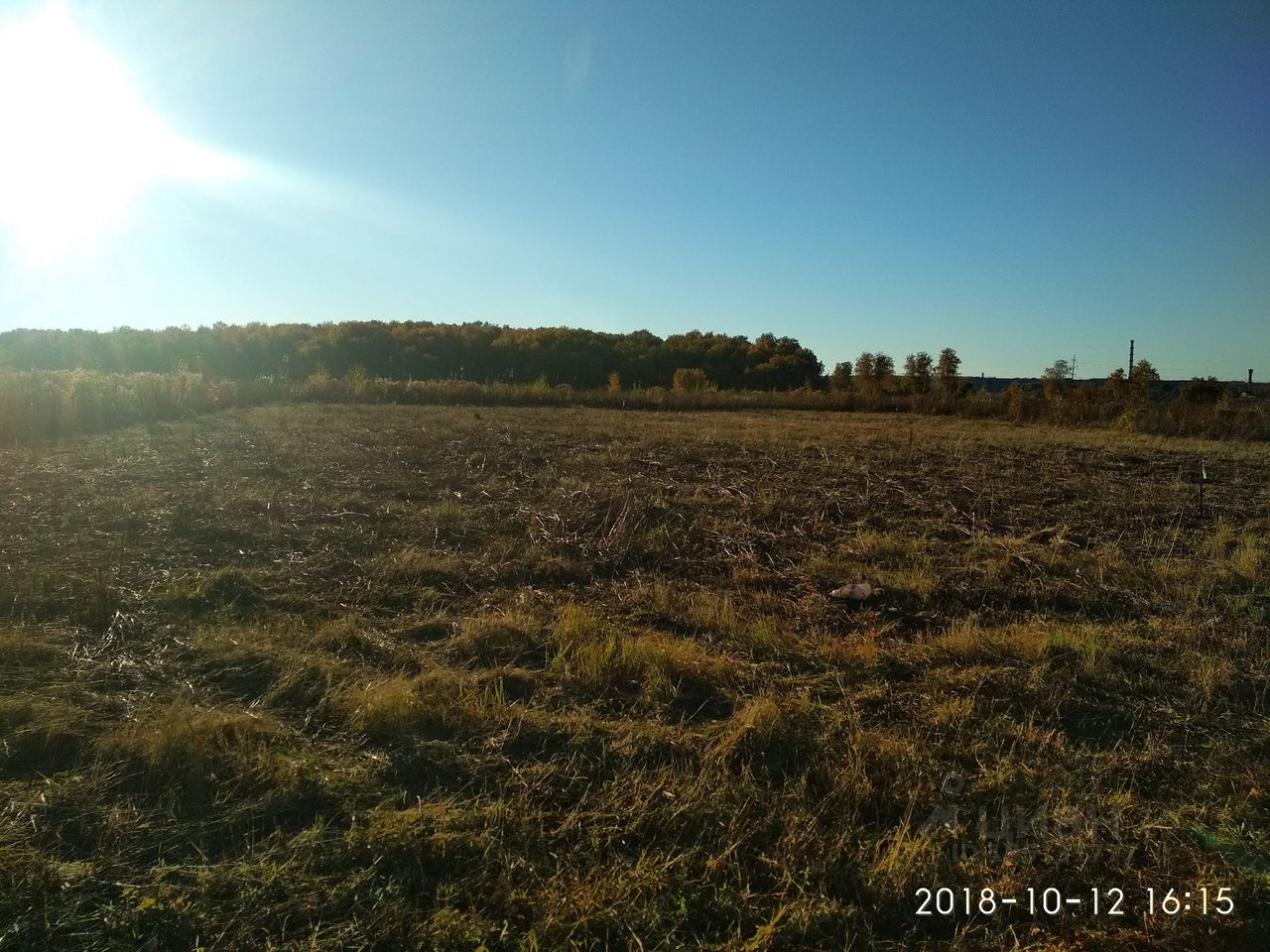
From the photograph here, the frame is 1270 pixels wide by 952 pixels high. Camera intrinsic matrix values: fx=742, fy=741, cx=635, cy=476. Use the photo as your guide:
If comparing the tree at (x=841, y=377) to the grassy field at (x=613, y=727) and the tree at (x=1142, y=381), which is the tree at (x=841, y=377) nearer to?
the tree at (x=1142, y=381)

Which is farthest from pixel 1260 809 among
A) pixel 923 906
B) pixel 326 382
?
pixel 326 382

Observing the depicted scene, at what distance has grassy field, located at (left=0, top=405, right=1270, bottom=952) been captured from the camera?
2438 mm

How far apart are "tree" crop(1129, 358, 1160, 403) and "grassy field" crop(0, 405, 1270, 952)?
24.8 metres

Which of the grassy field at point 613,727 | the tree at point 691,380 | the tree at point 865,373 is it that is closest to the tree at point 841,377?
the tree at point 865,373

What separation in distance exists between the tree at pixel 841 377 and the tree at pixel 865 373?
667 millimetres

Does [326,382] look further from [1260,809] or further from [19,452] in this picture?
[1260,809]

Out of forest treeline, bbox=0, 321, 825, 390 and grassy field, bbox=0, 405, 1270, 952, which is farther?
forest treeline, bbox=0, 321, 825, 390

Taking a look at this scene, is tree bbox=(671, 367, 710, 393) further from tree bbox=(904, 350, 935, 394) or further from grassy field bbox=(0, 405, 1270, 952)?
grassy field bbox=(0, 405, 1270, 952)

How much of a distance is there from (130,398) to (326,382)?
9212 millimetres

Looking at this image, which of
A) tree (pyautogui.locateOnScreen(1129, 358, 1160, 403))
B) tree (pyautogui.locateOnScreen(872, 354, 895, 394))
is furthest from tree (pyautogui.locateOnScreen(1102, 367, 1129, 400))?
tree (pyautogui.locateOnScreen(872, 354, 895, 394))

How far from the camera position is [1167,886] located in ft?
8.48

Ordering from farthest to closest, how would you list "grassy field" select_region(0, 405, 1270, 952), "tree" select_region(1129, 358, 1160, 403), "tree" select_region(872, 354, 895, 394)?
"tree" select_region(872, 354, 895, 394)
"tree" select_region(1129, 358, 1160, 403)
"grassy field" select_region(0, 405, 1270, 952)

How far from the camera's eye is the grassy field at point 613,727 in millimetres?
2438

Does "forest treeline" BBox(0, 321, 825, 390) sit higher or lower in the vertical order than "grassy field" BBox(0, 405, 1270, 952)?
higher
